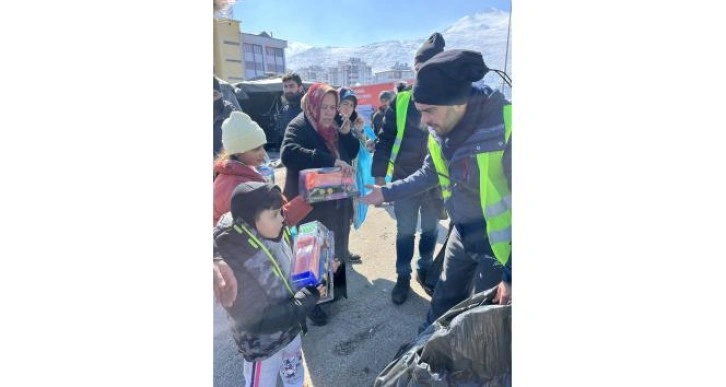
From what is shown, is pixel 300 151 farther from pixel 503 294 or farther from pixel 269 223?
pixel 503 294

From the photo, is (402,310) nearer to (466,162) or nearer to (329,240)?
(329,240)

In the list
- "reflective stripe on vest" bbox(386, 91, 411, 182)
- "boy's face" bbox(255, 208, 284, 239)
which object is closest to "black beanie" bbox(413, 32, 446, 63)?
Result: "reflective stripe on vest" bbox(386, 91, 411, 182)

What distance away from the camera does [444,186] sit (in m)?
1.46

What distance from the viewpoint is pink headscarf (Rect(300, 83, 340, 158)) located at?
1.37 m

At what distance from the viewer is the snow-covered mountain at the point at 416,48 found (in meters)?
1.30

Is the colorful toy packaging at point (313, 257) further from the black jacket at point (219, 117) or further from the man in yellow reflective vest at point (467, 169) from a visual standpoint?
the black jacket at point (219, 117)

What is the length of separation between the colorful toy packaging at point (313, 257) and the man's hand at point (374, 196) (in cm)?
19

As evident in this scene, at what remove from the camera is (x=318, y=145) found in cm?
140

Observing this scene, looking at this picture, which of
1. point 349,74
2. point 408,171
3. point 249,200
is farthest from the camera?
point 408,171

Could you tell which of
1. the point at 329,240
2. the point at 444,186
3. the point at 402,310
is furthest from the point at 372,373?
the point at 444,186

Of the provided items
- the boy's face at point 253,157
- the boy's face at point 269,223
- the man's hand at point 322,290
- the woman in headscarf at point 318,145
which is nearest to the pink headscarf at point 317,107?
the woman in headscarf at point 318,145

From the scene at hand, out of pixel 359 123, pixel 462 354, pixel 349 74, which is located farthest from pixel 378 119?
pixel 462 354

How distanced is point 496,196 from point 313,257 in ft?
2.37

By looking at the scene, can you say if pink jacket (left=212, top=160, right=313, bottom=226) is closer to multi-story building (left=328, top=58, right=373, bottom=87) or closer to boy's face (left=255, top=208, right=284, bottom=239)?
boy's face (left=255, top=208, right=284, bottom=239)
